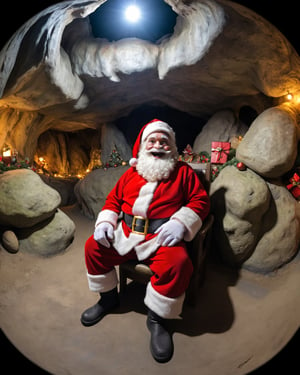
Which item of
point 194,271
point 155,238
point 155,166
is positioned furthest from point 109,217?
point 194,271

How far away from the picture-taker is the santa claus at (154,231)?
6.42 ft

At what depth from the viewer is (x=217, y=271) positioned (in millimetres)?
3168

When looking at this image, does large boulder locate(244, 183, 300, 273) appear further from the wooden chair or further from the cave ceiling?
the cave ceiling

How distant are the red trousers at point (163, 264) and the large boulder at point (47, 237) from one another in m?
1.46

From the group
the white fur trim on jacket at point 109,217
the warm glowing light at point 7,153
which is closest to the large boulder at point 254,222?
the white fur trim on jacket at point 109,217

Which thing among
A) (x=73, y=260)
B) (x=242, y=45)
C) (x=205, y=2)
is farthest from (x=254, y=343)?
(x=205, y=2)

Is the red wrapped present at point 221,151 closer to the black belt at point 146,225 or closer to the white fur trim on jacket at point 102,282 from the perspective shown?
the black belt at point 146,225

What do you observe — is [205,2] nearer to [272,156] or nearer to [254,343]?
[272,156]

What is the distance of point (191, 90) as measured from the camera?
4.32m

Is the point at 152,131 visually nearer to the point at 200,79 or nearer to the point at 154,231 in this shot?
the point at 154,231

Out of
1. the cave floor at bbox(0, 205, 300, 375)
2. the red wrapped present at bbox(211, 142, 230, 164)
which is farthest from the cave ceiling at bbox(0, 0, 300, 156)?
the cave floor at bbox(0, 205, 300, 375)

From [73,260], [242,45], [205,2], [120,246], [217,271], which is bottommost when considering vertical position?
[217,271]

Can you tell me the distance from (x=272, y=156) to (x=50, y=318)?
119 inches

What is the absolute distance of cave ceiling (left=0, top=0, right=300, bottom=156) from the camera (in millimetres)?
2420
